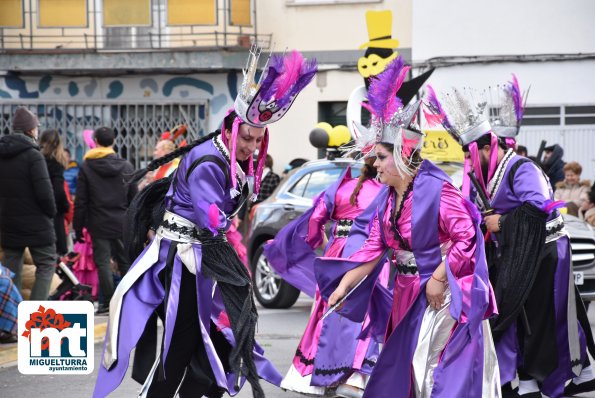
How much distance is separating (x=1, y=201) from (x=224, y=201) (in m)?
4.43

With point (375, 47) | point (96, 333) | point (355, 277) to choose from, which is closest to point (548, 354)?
point (355, 277)

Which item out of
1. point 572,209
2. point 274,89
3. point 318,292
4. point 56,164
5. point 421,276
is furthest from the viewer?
point 572,209

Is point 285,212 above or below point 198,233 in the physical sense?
below


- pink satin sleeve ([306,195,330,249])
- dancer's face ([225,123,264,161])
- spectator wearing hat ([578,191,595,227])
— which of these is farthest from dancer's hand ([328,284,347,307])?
spectator wearing hat ([578,191,595,227])

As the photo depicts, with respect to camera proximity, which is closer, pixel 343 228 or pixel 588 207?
pixel 343 228

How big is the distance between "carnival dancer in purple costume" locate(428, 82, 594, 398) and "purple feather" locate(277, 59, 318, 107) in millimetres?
1762

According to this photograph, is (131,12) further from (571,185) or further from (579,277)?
(579,277)

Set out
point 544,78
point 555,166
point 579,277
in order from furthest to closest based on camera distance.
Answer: point 544,78 < point 555,166 < point 579,277

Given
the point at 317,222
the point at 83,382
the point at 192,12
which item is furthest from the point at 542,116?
the point at 83,382

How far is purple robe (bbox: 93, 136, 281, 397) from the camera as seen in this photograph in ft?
20.0

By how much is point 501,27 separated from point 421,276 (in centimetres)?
1479

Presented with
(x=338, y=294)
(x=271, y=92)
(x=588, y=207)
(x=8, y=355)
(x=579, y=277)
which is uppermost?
(x=271, y=92)

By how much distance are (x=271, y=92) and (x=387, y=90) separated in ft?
2.04

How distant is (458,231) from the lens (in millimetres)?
5883
